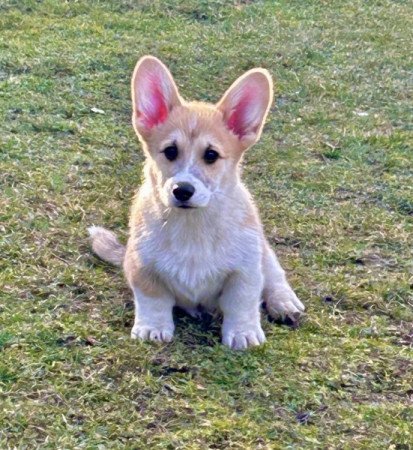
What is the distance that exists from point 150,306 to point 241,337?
445 mm

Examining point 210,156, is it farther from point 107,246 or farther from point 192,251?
point 107,246

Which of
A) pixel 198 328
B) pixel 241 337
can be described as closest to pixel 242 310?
pixel 241 337

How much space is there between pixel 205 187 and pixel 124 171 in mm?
2282

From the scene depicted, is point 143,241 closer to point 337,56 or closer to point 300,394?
point 300,394

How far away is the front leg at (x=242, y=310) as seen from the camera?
446 cm

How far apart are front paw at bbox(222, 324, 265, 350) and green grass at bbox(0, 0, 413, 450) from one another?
52 millimetres

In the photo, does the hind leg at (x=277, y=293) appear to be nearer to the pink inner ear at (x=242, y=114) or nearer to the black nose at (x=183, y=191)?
the pink inner ear at (x=242, y=114)

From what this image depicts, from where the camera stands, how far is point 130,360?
4.27 meters

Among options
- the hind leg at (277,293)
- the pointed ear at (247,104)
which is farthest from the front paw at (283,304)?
the pointed ear at (247,104)

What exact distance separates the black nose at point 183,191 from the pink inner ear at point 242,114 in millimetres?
547

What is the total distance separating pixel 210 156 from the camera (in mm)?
4492

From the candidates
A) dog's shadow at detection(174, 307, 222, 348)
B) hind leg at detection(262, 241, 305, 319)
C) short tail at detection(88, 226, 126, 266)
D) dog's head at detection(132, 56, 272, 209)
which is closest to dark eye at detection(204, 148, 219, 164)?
dog's head at detection(132, 56, 272, 209)

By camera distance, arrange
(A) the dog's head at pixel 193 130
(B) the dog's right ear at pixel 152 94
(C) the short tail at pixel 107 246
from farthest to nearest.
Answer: (C) the short tail at pixel 107 246
(B) the dog's right ear at pixel 152 94
(A) the dog's head at pixel 193 130

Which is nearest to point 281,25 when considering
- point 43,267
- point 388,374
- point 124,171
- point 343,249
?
point 124,171
